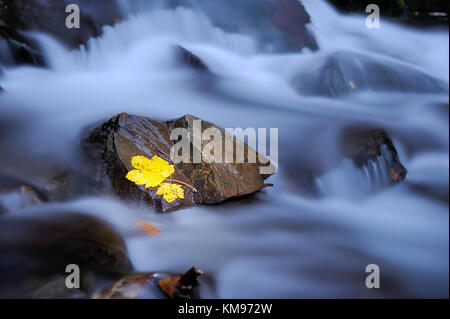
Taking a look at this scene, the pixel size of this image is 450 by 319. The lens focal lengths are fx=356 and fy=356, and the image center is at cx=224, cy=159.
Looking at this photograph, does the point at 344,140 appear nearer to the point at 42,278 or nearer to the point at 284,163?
the point at 284,163

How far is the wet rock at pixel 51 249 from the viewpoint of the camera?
5.06 ft

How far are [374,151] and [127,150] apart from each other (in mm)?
2293

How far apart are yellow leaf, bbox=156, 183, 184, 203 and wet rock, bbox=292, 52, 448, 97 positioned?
9.91 feet

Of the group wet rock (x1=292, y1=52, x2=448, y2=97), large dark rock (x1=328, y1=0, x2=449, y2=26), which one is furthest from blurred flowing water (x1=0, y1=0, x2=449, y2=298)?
large dark rock (x1=328, y1=0, x2=449, y2=26)

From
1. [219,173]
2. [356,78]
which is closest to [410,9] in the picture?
[356,78]

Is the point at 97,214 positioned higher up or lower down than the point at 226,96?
lower down

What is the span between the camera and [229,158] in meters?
2.72

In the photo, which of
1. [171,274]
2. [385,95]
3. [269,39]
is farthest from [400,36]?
[171,274]

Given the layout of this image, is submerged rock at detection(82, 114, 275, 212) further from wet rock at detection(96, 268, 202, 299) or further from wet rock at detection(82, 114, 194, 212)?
wet rock at detection(96, 268, 202, 299)

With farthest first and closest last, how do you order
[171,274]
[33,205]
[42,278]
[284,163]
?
[284,163]
[33,205]
[171,274]
[42,278]

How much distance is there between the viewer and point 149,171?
246 cm

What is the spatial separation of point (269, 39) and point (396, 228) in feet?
12.6

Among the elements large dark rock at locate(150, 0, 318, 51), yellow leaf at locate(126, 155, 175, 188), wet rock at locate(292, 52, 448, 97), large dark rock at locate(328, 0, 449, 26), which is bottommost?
yellow leaf at locate(126, 155, 175, 188)

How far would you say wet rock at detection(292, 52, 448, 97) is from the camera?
16.4 ft
